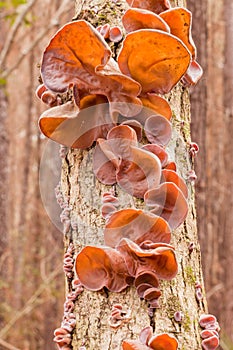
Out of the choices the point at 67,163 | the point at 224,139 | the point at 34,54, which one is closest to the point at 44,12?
the point at 34,54

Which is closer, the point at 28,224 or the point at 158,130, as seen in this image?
the point at 158,130

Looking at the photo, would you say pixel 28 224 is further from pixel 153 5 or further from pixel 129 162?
pixel 129 162

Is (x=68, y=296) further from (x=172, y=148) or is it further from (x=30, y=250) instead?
(x=30, y=250)

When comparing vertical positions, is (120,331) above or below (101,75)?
below

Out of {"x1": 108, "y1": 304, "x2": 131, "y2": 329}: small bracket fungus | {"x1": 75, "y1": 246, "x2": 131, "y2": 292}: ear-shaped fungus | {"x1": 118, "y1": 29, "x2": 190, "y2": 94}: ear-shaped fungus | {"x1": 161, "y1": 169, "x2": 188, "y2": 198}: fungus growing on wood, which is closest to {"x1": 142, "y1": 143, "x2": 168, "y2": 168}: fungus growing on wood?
{"x1": 161, "y1": 169, "x2": 188, "y2": 198}: fungus growing on wood

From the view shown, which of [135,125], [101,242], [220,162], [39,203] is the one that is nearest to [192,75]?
[135,125]

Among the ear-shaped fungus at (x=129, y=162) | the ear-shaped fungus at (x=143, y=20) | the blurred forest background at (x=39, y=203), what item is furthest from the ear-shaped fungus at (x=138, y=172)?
Answer: the blurred forest background at (x=39, y=203)

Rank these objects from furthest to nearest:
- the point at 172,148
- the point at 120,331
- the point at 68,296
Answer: the point at 172,148 < the point at 68,296 < the point at 120,331
